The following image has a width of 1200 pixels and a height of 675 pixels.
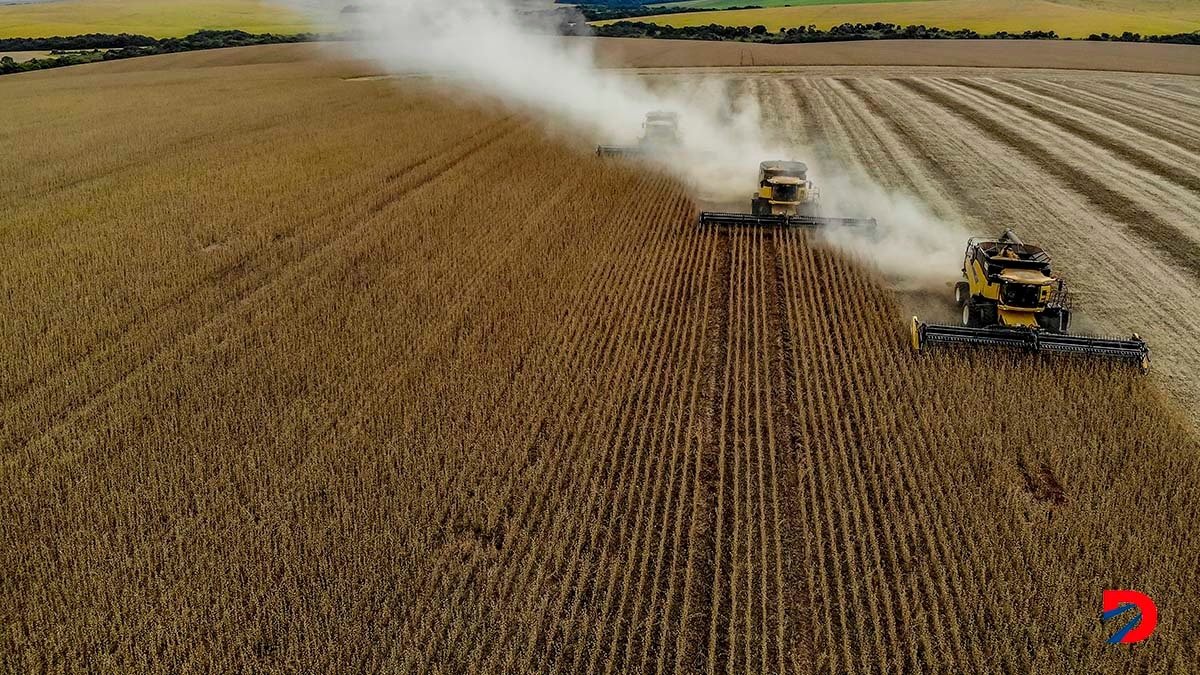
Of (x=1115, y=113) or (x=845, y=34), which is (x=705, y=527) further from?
(x=845, y=34)

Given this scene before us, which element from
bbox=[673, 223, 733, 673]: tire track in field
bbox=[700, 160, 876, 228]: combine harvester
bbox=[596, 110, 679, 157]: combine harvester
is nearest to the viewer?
bbox=[673, 223, 733, 673]: tire track in field

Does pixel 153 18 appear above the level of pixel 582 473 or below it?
above

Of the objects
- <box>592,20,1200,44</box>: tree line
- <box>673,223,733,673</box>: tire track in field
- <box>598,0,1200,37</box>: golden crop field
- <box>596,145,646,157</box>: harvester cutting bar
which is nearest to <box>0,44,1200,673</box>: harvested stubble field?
<box>673,223,733,673</box>: tire track in field

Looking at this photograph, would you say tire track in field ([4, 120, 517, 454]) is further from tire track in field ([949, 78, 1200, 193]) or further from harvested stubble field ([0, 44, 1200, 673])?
tire track in field ([949, 78, 1200, 193])

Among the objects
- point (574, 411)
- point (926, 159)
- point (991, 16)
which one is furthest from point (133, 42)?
point (991, 16)

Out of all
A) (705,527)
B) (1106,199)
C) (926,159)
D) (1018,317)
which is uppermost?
(926,159)

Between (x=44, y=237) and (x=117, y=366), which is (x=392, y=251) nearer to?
(x=117, y=366)

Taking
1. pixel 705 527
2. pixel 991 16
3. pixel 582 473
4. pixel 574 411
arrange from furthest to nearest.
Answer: pixel 991 16
pixel 574 411
pixel 582 473
pixel 705 527

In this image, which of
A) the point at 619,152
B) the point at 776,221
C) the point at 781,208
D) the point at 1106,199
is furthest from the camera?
the point at 619,152
